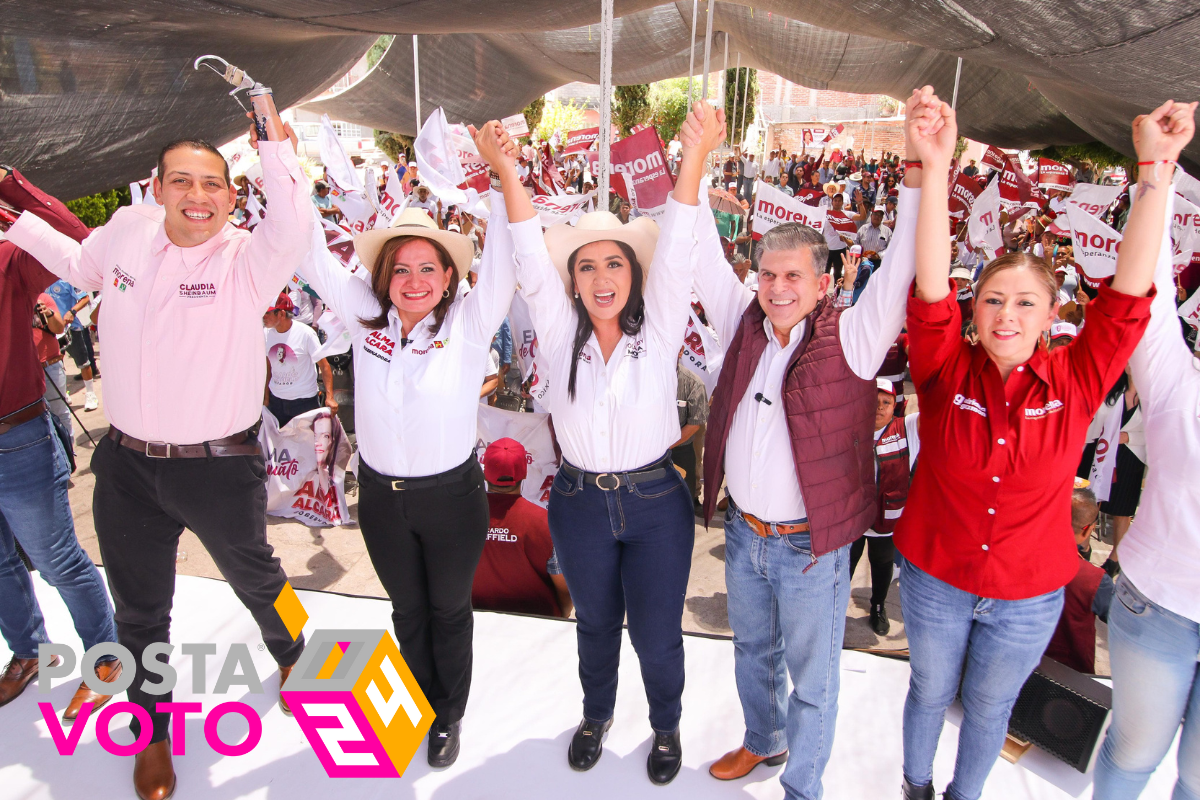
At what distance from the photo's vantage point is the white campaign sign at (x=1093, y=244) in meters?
3.69

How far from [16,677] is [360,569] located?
191 centimetres

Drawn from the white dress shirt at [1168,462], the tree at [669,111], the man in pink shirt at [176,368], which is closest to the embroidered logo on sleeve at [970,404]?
the white dress shirt at [1168,462]

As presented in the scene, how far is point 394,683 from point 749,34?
12526 millimetres

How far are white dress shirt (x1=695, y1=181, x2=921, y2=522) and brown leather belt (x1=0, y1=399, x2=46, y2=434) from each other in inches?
91.7

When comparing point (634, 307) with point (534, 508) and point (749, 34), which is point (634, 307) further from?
point (749, 34)

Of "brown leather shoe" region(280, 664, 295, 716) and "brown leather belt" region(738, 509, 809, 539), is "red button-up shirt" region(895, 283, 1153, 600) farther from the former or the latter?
"brown leather shoe" region(280, 664, 295, 716)

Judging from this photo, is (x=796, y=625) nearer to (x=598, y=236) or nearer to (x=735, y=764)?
(x=735, y=764)

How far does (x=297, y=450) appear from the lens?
4.88 m

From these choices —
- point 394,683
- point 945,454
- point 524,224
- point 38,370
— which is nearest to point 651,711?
point 394,683

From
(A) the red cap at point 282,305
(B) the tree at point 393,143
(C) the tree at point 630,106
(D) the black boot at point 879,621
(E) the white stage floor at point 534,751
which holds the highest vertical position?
(C) the tree at point 630,106

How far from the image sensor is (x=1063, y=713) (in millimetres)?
Result: 2393

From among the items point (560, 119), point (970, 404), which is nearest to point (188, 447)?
point (970, 404)

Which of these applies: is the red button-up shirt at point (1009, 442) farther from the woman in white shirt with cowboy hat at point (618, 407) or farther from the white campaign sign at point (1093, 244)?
the white campaign sign at point (1093, 244)

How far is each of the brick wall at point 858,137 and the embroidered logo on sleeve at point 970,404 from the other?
37473mm
